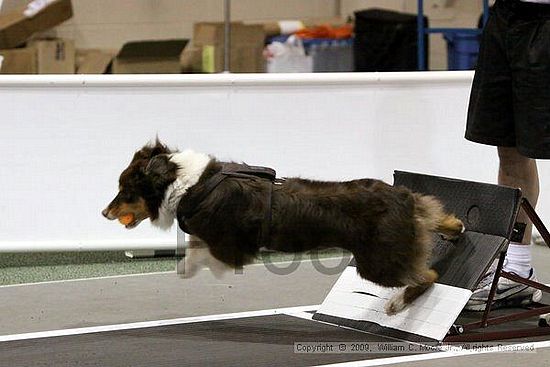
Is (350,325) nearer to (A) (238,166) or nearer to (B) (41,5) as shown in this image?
(A) (238,166)

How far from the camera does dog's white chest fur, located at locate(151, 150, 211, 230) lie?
4160 millimetres

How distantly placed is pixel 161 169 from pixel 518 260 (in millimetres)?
1641

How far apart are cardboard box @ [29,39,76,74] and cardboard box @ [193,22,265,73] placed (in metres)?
1.20

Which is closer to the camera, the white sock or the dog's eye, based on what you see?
the dog's eye

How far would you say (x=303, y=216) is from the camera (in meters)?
4.00

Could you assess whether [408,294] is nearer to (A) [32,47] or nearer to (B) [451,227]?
(B) [451,227]

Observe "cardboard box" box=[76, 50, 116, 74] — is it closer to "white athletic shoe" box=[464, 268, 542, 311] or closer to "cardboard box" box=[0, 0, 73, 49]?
"cardboard box" box=[0, 0, 73, 49]

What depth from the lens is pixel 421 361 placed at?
12.7ft

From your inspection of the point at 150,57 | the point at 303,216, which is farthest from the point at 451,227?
the point at 150,57

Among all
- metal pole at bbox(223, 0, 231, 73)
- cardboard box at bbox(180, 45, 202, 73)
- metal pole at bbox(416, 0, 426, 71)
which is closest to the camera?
metal pole at bbox(416, 0, 426, 71)

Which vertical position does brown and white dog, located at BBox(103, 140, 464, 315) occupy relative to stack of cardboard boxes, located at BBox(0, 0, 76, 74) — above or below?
below

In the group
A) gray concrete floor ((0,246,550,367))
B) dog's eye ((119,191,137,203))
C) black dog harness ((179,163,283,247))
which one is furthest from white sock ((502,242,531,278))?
dog's eye ((119,191,137,203))

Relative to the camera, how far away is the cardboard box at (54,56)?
8.71 metres

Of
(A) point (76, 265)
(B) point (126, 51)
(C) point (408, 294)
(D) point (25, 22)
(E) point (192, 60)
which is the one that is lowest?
(A) point (76, 265)
